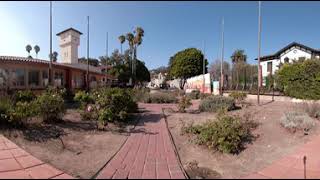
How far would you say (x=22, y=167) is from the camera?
4941 millimetres

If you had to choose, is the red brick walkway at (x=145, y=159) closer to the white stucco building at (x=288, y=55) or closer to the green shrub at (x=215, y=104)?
the green shrub at (x=215, y=104)

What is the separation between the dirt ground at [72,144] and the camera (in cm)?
525

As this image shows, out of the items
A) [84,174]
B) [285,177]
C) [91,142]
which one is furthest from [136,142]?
[285,177]

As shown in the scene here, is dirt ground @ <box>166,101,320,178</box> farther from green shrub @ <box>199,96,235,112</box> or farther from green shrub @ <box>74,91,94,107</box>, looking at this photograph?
green shrub @ <box>199,96,235,112</box>

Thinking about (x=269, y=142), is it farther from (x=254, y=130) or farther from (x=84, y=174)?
(x=84, y=174)

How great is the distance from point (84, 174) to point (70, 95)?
14.6 meters

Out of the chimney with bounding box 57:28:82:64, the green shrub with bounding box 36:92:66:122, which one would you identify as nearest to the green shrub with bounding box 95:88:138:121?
the green shrub with bounding box 36:92:66:122

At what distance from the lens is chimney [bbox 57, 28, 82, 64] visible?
40081 millimetres

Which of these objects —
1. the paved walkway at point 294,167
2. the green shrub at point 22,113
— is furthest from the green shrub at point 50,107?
the paved walkway at point 294,167

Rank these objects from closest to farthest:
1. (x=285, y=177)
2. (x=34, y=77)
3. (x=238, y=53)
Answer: (x=285, y=177) → (x=34, y=77) → (x=238, y=53)

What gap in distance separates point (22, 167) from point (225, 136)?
164 inches

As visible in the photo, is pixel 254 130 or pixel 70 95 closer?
pixel 254 130

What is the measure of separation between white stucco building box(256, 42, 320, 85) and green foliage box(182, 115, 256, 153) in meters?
30.7

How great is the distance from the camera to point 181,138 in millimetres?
7641
